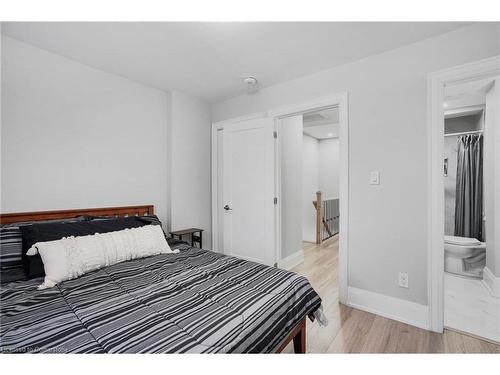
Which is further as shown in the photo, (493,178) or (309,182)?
(309,182)

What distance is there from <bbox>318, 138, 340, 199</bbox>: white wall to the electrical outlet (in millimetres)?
3775

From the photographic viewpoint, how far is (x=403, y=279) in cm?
211

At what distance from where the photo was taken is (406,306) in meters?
2.08

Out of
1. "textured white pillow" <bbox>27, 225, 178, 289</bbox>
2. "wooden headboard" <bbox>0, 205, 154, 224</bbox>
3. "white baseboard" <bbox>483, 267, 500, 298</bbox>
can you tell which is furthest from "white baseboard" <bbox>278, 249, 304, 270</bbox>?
"white baseboard" <bbox>483, 267, 500, 298</bbox>

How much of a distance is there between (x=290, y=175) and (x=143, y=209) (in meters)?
2.07

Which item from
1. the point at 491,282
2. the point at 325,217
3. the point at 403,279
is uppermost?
the point at 325,217

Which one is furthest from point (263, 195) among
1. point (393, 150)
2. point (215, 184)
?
point (393, 150)

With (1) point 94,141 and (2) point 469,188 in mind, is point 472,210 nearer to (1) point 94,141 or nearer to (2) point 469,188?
(2) point 469,188

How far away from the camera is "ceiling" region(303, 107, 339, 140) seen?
13.1 ft

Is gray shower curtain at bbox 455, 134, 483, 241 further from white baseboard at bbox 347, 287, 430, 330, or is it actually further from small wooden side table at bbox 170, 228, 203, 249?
small wooden side table at bbox 170, 228, 203, 249

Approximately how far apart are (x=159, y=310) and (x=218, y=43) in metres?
2.05

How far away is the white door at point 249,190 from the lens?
302 cm

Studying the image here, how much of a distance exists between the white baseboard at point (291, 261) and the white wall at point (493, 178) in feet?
7.17

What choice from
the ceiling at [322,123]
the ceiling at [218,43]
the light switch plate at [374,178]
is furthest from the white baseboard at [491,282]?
the ceiling at [322,123]
